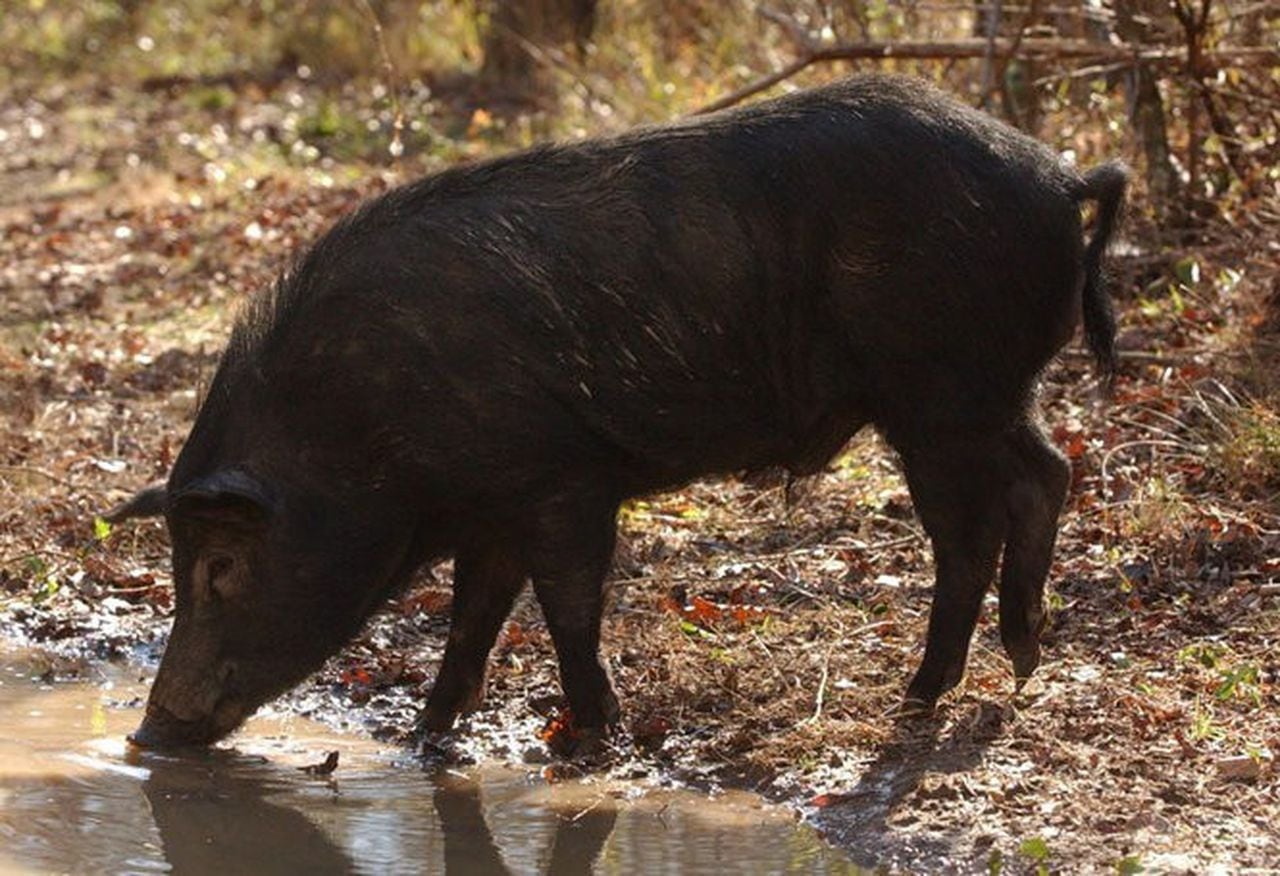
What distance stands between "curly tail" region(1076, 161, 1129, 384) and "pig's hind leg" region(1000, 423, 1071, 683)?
0.30 meters

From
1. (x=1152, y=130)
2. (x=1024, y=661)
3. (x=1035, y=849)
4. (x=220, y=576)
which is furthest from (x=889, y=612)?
(x=1152, y=130)

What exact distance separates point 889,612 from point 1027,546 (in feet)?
2.89

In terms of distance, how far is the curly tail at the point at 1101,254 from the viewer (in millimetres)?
6109

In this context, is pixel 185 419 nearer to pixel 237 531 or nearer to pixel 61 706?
pixel 61 706

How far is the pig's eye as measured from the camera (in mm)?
6043

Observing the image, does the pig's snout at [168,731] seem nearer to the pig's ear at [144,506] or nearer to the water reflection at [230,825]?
the water reflection at [230,825]

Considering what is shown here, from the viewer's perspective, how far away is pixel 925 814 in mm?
5504

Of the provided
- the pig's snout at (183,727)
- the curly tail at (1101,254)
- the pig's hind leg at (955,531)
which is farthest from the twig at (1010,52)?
the pig's snout at (183,727)

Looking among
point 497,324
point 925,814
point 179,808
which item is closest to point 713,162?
point 497,324

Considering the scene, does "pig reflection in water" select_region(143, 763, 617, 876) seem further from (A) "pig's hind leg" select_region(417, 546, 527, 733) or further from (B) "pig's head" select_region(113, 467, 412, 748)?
(A) "pig's hind leg" select_region(417, 546, 527, 733)

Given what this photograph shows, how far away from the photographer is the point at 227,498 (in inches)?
230

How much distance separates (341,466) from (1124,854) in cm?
222

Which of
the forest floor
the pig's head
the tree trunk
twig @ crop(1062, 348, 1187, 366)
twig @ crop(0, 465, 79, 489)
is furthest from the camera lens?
the tree trunk

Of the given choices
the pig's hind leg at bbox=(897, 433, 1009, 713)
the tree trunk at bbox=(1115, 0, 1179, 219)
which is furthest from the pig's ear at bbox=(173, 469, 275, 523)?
the tree trunk at bbox=(1115, 0, 1179, 219)
